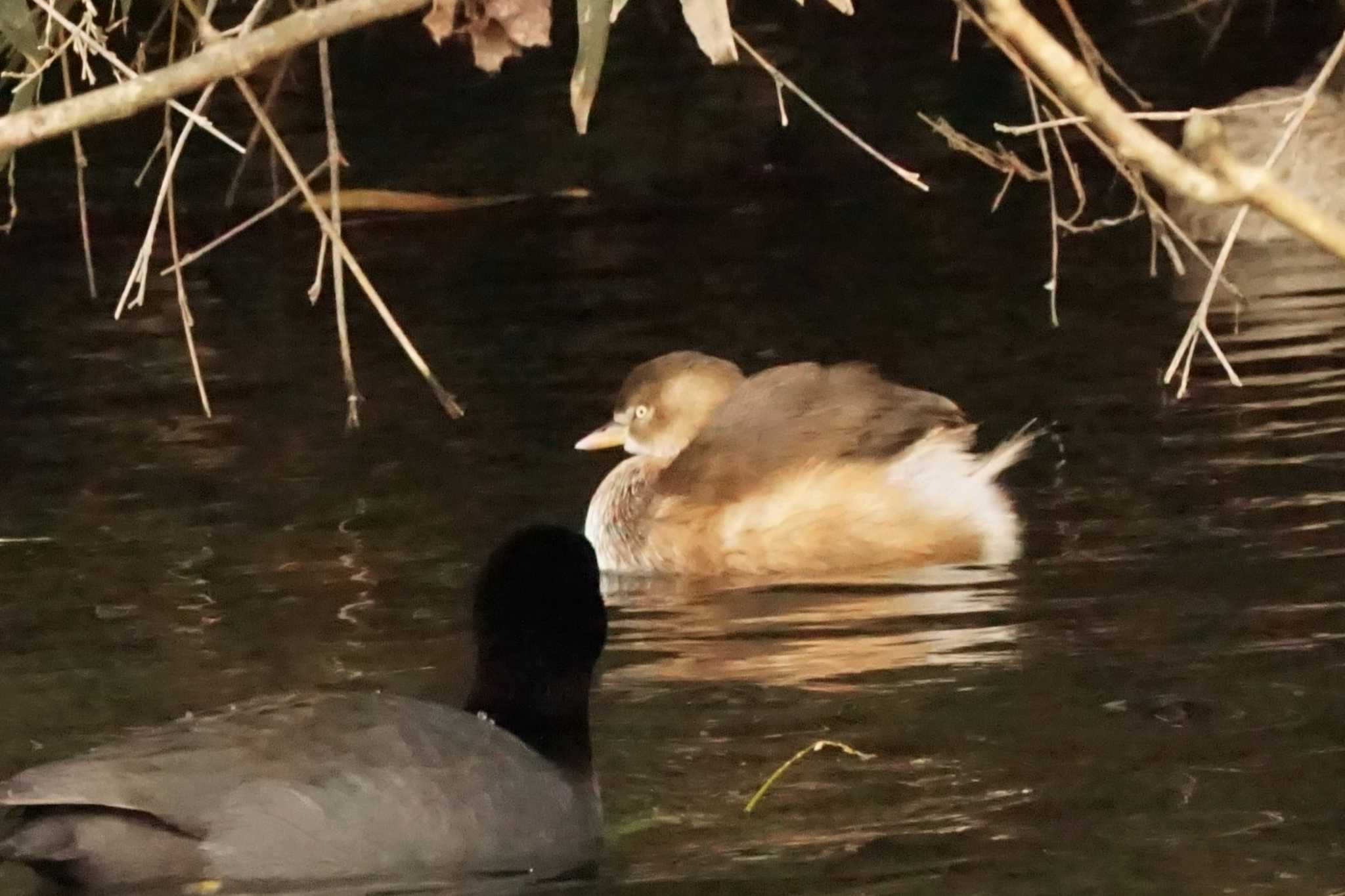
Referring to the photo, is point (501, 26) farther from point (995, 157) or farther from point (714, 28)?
point (995, 157)

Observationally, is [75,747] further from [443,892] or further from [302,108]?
[302,108]

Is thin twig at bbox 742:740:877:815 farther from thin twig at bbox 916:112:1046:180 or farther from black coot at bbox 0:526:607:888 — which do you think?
thin twig at bbox 916:112:1046:180

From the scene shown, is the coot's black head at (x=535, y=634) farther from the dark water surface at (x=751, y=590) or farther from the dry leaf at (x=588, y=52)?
the dry leaf at (x=588, y=52)

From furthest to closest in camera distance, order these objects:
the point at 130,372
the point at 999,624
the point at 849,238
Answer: the point at 849,238, the point at 130,372, the point at 999,624

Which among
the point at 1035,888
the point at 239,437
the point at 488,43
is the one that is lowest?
the point at 1035,888

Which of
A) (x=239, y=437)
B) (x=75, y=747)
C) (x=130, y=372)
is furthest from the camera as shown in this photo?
(x=130, y=372)

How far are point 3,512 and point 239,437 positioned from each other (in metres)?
1.02

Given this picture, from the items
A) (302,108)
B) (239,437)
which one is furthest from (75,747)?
(302,108)

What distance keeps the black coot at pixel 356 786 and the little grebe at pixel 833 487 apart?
2273 millimetres

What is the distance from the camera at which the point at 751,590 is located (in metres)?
8.09

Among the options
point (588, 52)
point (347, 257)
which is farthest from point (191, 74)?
point (347, 257)

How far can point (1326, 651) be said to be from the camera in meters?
6.72

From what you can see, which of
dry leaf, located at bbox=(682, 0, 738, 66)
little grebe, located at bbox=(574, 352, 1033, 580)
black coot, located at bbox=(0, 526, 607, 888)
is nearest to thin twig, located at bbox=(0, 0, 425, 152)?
dry leaf, located at bbox=(682, 0, 738, 66)

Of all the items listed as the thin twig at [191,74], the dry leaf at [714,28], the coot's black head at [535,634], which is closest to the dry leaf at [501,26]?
the dry leaf at [714,28]
